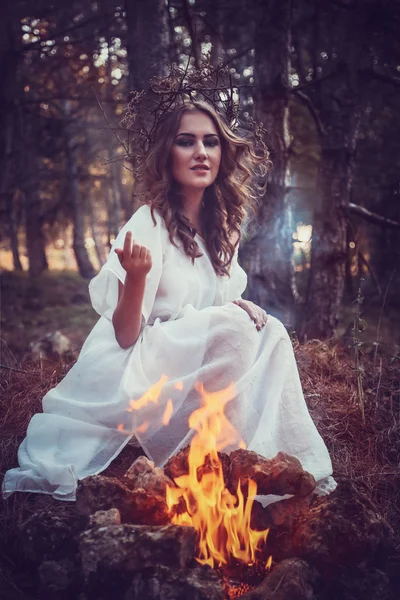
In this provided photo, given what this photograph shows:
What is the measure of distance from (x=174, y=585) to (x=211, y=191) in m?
2.56

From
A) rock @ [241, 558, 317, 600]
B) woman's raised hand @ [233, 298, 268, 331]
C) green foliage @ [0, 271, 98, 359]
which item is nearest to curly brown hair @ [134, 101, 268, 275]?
woman's raised hand @ [233, 298, 268, 331]

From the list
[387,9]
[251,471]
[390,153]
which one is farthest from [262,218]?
[390,153]

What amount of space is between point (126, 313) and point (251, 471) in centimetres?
107

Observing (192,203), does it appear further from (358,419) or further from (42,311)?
(42,311)

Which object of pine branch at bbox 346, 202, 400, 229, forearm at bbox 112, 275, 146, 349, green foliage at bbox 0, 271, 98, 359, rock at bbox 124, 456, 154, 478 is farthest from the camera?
green foliage at bbox 0, 271, 98, 359

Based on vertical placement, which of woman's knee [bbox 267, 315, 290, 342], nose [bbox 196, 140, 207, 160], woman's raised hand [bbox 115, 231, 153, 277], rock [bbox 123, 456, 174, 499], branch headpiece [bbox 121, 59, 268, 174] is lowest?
rock [bbox 123, 456, 174, 499]

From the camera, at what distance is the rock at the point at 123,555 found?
187 cm

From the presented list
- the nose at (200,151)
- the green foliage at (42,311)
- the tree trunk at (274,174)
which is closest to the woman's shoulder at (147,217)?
the nose at (200,151)

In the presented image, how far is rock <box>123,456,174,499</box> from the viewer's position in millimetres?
2189

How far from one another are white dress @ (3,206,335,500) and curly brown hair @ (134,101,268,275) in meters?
0.33

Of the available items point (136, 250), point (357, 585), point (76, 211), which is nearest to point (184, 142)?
point (136, 250)

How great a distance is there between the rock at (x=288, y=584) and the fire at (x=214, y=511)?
0.21m

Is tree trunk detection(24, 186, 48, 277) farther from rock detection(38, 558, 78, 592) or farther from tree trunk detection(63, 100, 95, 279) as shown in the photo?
rock detection(38, 558, 78, 592)

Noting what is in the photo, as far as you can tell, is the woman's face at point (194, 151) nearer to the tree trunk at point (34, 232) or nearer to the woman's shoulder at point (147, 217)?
the woman's shoulder at point (147, 217)
